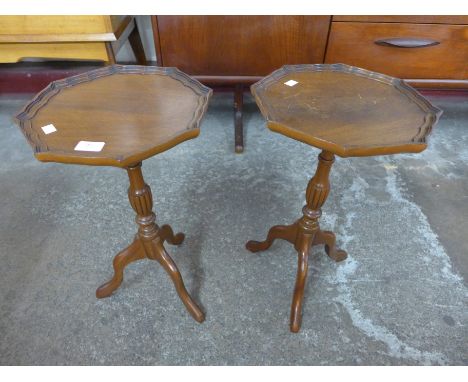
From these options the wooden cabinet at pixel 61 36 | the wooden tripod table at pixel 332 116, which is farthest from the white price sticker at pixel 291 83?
the wooden cabinet at pixel 61 36

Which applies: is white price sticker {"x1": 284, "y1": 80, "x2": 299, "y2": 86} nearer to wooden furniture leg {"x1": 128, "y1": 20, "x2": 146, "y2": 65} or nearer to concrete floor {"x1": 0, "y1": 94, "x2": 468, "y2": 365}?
concrete floor {"x1": 0, "y1": 94, "x2": 468, "y2": 365}

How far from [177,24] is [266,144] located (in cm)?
88

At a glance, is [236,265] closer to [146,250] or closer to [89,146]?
[146,250]

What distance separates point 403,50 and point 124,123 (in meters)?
1.63

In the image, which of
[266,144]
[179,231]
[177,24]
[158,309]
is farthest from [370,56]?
[158,309]

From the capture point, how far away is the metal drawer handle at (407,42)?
5.94 feet

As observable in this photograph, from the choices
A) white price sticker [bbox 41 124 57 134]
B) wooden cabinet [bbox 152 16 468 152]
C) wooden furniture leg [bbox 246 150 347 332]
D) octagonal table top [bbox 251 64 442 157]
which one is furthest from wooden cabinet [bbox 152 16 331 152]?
white price sticker [bbox 41 124 57 134]

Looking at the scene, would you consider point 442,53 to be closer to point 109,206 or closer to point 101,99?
point 101,99

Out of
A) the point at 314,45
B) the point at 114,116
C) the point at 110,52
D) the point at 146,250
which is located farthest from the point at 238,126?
the point at 114,116

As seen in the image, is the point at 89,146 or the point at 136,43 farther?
the point at 136,43

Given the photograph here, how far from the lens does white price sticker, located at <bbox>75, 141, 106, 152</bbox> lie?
84 centimetres

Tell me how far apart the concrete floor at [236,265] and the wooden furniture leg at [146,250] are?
0.06 meters

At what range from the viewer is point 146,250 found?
126 centimetres

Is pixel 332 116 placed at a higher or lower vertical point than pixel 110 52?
higher
